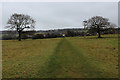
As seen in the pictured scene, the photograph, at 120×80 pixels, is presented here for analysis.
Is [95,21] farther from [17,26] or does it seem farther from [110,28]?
[17,26]

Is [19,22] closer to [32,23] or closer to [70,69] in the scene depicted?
[32,23]

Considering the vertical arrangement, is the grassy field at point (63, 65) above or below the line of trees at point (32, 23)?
below

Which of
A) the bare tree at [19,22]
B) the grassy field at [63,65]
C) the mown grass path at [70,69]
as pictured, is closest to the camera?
the mown grass path at [70,69]

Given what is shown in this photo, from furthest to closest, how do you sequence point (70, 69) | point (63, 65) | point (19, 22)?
1. point (19, 22)
2. point (63, 65)
3. point (70, 69)

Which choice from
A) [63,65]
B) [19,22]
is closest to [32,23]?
[19,22]

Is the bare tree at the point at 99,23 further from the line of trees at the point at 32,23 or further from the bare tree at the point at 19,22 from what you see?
the bare tree at the point at 19,22

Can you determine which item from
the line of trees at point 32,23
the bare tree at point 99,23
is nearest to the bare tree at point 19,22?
the line of trees at point 32,23

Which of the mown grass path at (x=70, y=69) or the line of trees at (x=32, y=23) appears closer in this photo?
the mown grass path at (x=70, y=69)

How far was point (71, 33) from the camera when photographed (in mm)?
70750

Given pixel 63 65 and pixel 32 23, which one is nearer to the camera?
pixel 63 65

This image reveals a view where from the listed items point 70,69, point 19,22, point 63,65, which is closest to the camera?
point 70,69

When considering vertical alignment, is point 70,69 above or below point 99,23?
below

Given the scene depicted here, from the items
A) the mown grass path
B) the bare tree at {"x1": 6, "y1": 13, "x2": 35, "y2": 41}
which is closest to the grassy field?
the mown grass path

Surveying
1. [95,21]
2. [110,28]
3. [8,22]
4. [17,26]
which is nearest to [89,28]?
[95,21]
